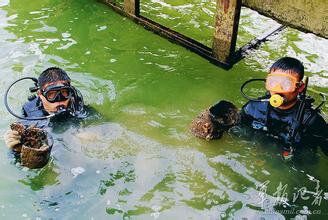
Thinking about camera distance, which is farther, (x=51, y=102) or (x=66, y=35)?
(x=66, y=35)

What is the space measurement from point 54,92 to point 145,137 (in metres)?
1.33

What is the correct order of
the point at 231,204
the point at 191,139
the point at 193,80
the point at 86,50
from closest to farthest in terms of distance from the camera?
the point at 231,204 < the point at 191,139 < the point at 193,80 < the point at 86,50

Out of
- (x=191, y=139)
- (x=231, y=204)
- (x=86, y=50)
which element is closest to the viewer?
(x=231, y=204)

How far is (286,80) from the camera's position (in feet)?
15.0

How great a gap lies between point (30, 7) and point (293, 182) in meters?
6.41

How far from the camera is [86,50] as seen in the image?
7.24 metres

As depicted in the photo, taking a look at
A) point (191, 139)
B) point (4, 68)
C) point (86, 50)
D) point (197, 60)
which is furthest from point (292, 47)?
point (4, 68)

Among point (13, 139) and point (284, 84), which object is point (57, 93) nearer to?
point (13, 139)

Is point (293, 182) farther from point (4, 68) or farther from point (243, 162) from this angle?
point (4, 68)

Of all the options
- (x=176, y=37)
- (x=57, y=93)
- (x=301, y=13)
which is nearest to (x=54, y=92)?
(x=57, y=93)

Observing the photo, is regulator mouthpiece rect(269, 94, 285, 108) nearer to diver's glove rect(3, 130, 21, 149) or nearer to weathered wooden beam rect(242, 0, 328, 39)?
weathered wooden beam rect(242, 0, 328, 39)

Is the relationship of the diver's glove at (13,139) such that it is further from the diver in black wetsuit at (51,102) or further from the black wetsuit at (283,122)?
the black wetsuit at (283,122)

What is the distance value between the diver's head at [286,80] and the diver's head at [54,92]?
92.6 inches

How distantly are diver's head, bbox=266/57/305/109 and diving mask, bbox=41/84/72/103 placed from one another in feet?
7.71
